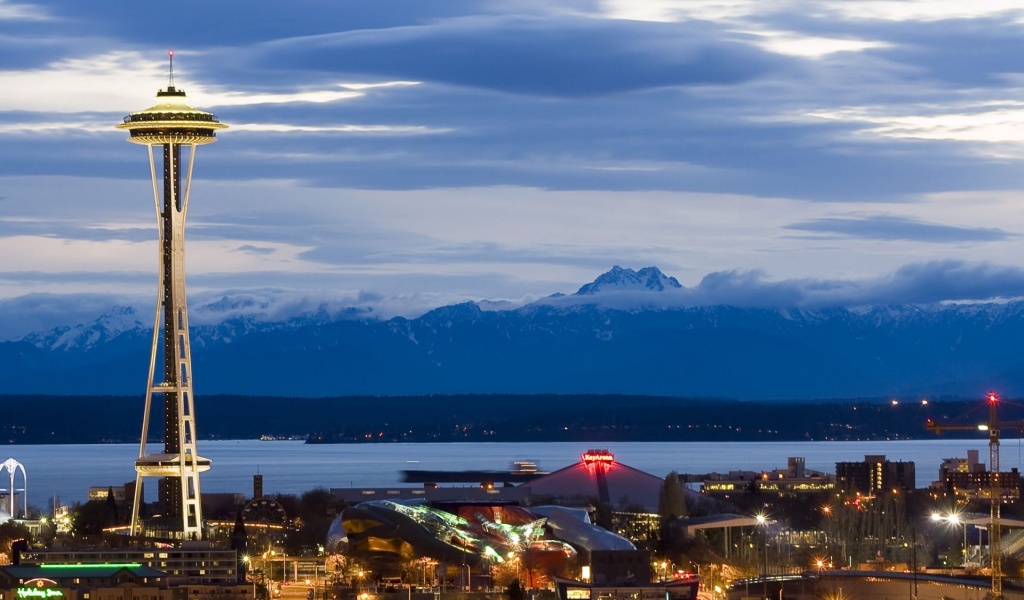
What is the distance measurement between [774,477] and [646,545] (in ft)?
215

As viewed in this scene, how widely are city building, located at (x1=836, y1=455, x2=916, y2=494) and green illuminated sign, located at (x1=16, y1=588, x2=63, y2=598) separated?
95.9 meters

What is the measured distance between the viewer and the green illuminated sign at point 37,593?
3115 inches

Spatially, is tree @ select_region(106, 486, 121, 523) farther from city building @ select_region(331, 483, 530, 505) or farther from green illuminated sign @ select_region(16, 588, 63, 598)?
green illuminated sign @ select_region(16, 588, 63, 598)

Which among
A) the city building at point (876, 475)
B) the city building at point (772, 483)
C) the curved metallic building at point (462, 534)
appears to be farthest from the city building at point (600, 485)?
the curved metallic building at point (462, 534)

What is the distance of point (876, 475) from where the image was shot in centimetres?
17400

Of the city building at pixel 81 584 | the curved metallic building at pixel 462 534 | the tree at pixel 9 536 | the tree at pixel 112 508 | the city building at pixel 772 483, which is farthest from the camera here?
the city building at pixel 772 483

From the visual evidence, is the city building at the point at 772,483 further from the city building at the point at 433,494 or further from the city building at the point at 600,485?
the city building at the point at 433,494

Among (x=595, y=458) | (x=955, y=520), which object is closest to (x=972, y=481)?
(x=595, y=458)

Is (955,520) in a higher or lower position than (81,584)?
higher

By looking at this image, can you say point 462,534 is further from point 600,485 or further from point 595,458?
point 595,458

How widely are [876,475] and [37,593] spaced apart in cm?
10404

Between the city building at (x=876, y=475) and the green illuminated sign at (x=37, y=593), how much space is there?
95944 mm

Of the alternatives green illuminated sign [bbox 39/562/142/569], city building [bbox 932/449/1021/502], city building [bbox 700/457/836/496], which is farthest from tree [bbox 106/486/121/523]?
city building [bbox 932/449/1021/502]

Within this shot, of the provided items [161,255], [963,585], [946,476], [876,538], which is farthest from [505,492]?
[963,585]
